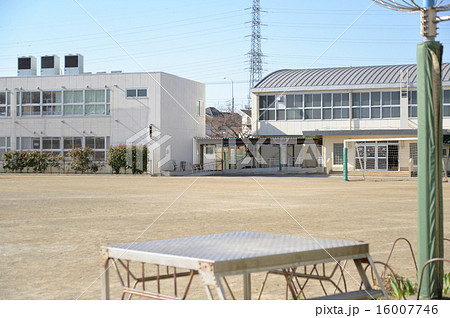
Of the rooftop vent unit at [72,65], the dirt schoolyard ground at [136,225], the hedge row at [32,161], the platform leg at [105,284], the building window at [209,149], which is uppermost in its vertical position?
the rooftop vent unit at [72,65]

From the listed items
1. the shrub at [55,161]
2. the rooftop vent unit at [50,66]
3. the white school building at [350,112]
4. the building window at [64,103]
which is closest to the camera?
Result: the white school building at [350,112]

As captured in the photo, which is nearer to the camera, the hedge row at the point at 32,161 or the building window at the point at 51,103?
the hedge row at the point at 32,161

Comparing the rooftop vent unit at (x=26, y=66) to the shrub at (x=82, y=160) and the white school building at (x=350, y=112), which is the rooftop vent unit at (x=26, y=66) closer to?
the shrub at (x=82, y=160)

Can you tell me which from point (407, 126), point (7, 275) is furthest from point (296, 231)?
point (407, 126)

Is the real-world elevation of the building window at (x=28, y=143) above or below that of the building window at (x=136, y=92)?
below

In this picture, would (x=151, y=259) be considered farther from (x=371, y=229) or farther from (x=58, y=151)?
(x=58, y=151)

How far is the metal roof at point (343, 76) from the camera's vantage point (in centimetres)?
4588

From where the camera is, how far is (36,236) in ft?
35.8

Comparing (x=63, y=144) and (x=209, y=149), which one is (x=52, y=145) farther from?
(x=209, y=149)

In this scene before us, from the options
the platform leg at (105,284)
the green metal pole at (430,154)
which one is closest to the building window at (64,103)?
the green metal pole at (430,154)

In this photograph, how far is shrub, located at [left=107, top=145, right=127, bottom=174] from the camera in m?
46.1

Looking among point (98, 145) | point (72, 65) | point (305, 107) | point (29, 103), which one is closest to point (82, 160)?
point (98, 145)

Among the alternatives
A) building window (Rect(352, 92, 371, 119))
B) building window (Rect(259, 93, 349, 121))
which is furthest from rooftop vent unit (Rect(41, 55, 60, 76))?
building window (Rect(352, 92, 371, 119))

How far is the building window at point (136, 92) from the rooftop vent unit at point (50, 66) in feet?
24.9
